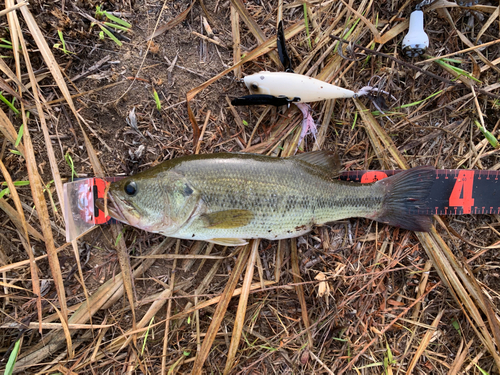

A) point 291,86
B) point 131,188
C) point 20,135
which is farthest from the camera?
point 291,86

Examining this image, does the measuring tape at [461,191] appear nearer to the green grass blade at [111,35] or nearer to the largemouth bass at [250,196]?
the largemouth bass at [250,196]

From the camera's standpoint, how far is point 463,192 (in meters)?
3.12

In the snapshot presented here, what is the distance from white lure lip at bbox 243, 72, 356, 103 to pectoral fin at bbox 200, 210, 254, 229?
4.21 feet

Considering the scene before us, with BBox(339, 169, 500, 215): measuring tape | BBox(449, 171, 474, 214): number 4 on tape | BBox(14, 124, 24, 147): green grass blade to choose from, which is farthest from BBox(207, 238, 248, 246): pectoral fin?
BBox(449, 171, 474, 214): number 4 on tape

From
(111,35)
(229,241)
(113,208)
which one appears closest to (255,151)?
(229,241)

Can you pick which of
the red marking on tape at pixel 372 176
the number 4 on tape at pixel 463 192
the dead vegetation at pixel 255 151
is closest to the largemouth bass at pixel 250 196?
the red marking on tape at pixel 372 176

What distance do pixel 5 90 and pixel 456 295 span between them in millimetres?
5125

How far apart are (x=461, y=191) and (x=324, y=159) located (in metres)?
1.66

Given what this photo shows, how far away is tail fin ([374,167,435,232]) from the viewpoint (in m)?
2.89

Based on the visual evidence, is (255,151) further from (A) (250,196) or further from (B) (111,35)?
(B) (111,35)

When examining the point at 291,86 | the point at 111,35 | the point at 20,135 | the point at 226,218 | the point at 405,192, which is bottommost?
the point at 405,192

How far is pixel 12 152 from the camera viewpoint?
278 centimetres

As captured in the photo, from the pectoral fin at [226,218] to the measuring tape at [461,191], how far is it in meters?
1.24

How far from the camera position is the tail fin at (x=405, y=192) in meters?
2.89
